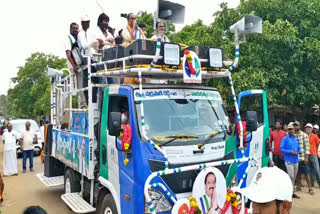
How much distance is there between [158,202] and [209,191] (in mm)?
601

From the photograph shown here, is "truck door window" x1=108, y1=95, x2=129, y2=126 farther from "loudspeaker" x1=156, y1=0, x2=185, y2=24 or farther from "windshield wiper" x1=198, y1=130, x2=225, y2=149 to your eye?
"loudspeaker" x1=156, y1=0, x2=185, y2=24

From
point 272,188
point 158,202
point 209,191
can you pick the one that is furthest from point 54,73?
point 272,188

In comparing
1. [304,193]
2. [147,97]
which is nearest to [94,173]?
[147,97]

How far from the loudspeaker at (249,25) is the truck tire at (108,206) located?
281 centimetres

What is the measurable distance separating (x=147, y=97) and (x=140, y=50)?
23.4 inches

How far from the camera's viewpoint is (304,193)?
815 cm

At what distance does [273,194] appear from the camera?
199 cm

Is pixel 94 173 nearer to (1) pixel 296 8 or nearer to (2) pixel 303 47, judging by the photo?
(2) pixel 303 47

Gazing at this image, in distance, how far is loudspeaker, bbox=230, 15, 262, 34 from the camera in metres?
4.53

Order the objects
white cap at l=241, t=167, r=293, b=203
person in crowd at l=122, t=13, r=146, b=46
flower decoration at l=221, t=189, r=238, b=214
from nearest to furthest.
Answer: white cap at l=241, t=167, r=293, b=203 → flower decoration at l=221, t=189, r=238, b=214 → person in crowd at l=122, t=13, r=146, b=46

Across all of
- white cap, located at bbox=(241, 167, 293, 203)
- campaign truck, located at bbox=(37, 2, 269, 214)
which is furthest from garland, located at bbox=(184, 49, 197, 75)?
white cap, located at bbox=(241, 167, 293, 203)

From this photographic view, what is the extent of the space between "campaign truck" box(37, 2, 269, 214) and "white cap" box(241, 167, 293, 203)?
1585mm

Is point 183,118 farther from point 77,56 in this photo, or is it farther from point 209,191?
point 77,56

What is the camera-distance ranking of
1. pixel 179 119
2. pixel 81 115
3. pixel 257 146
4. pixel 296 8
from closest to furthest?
pixel 179 119 < pixel 81 115 < pixel 257 146 < pixel 296 8
